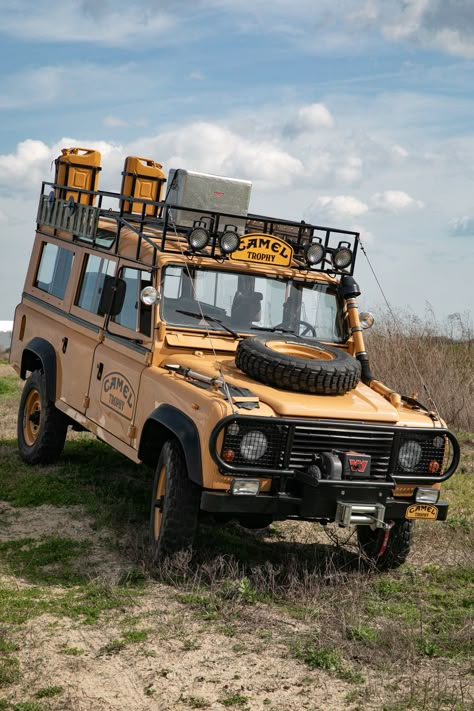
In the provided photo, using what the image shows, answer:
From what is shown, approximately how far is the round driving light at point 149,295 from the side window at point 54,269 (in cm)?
241

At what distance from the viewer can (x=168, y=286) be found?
25.1ft

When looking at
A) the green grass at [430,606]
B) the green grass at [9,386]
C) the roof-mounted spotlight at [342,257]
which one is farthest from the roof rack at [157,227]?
the green grass at [9,386]

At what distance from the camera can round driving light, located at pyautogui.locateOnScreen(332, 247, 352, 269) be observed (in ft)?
27.1

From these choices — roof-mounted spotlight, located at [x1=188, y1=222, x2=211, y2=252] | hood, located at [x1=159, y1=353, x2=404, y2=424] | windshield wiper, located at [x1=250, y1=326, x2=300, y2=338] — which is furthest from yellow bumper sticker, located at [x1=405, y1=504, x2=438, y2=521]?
roof-mounted spotlight, located at [x1=188, y1=222, x2=211, y2=252]

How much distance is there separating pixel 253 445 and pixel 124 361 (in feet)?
6.37

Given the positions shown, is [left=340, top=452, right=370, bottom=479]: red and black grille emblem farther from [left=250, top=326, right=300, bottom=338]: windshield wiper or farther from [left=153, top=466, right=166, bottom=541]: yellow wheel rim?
[left=250, top=326, right=300, bottom=338]: windshield wiper

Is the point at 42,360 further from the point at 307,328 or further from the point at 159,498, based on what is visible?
the point at 159,498

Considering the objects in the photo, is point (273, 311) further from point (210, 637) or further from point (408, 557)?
point (210, 637)

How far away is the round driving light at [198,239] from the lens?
763cm

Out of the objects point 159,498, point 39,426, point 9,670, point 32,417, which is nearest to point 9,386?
point 32,417

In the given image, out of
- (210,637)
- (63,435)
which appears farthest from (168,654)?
(63,435)

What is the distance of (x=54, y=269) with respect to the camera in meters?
10.0

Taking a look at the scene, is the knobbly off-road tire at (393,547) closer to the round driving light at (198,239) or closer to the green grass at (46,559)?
the green grass at (46,559)

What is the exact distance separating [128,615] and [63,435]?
3.91 metres
